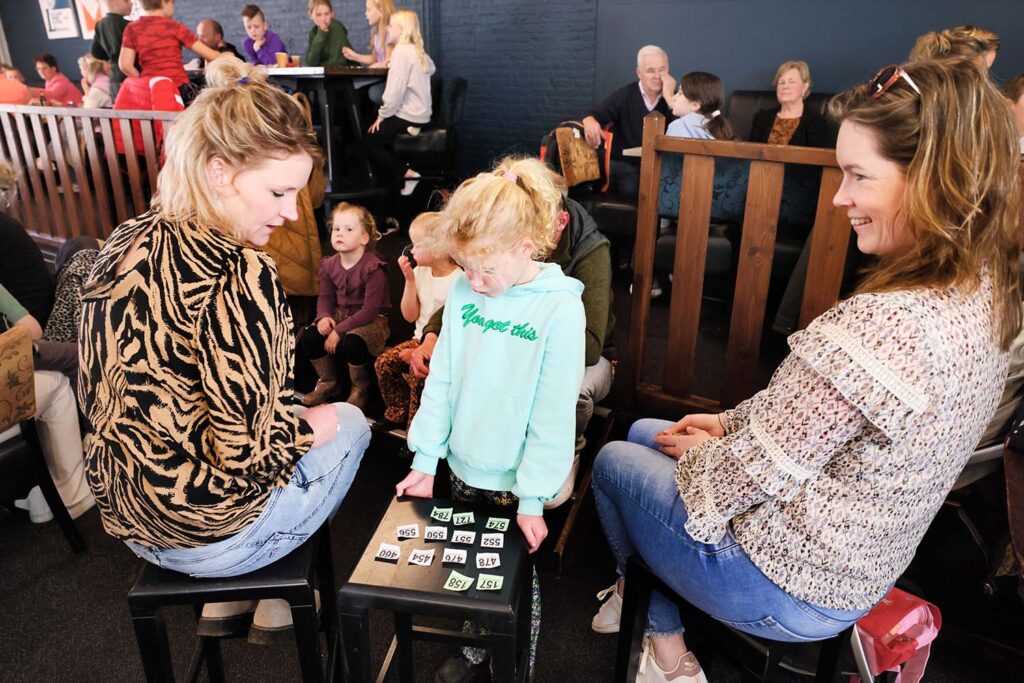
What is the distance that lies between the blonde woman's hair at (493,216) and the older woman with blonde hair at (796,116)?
10.8 feet

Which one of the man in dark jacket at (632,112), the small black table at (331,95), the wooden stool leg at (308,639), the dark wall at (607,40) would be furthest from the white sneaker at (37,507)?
the dark wall at (607,40)

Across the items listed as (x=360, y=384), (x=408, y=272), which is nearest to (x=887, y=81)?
(x=408, y=272)

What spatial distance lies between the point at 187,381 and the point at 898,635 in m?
1.48

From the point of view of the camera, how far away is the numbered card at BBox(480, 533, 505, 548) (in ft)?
4.23

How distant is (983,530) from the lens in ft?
6.34

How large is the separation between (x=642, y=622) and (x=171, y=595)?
0.93m

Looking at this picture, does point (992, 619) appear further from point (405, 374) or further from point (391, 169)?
point (391, 169)

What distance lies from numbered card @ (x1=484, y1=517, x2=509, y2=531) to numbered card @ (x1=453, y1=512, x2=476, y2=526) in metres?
0.03

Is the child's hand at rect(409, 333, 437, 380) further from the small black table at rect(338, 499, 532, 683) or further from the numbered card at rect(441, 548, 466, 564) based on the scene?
the numbered card at rect(441, 548, 466, 564)

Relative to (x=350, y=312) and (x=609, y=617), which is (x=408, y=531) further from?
(x=350, y=312)

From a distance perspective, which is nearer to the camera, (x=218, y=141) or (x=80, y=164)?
(x=218, y=141)

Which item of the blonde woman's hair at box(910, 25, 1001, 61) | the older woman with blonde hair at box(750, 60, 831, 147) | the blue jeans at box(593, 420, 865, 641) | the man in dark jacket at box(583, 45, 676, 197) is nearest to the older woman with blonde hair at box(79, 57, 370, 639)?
the blue jeans at box(593, 420, 865, 641)

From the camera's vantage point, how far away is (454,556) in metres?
1.26

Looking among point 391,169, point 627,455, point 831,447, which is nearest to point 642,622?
point 627,455
